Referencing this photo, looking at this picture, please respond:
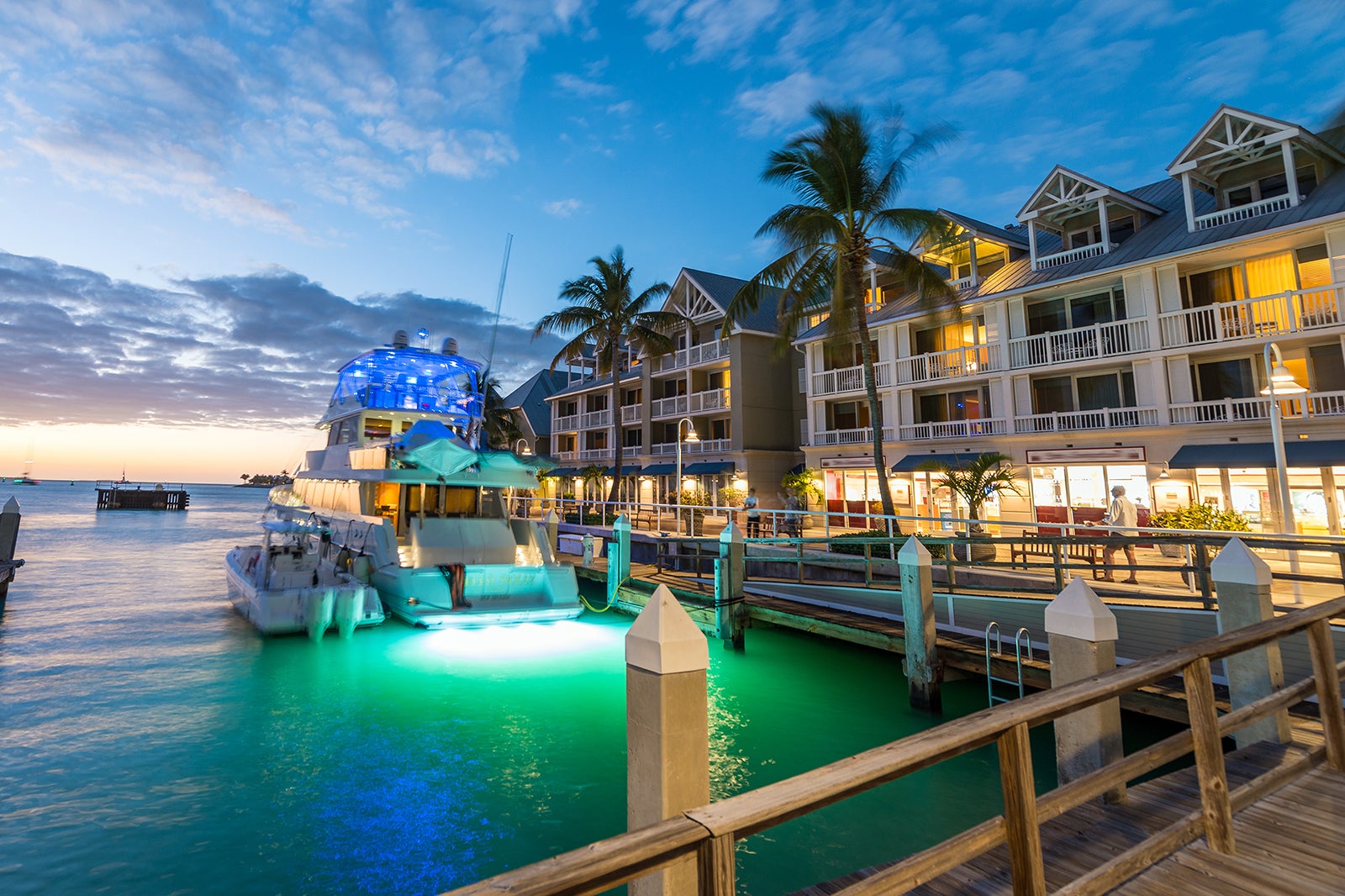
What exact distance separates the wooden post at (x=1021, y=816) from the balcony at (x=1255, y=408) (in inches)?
735

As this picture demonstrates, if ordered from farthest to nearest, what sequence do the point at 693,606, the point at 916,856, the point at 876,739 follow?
the point at 693,606 → the point at 876,739 → the point at 916,856

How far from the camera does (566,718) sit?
839 cm

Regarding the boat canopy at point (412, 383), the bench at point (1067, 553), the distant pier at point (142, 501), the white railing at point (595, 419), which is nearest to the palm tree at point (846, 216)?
the bench at point (1067, 553)

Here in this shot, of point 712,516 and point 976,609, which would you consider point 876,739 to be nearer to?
point 976,609

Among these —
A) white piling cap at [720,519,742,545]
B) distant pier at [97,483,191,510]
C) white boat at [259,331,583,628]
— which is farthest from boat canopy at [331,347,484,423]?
distant pier at [97,483,191,510]

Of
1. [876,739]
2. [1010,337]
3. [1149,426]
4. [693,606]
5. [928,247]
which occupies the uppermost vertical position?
[928,247]

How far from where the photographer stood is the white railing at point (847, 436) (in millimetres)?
24342

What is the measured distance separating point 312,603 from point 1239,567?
13.7 m

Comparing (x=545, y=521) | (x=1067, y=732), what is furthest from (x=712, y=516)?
(x=1067, y=732)

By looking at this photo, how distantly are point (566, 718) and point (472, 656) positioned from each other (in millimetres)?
A: 3494

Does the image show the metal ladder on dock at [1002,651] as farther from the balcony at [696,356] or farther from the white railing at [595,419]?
the white railing at [595,419]

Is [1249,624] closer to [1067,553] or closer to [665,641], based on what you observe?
[665,641]

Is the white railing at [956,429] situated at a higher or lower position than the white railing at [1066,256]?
lower

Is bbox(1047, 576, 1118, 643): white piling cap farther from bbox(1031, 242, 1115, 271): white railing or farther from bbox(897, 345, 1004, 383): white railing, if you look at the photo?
bbox(1031, 242, 1115, 271): white railing
